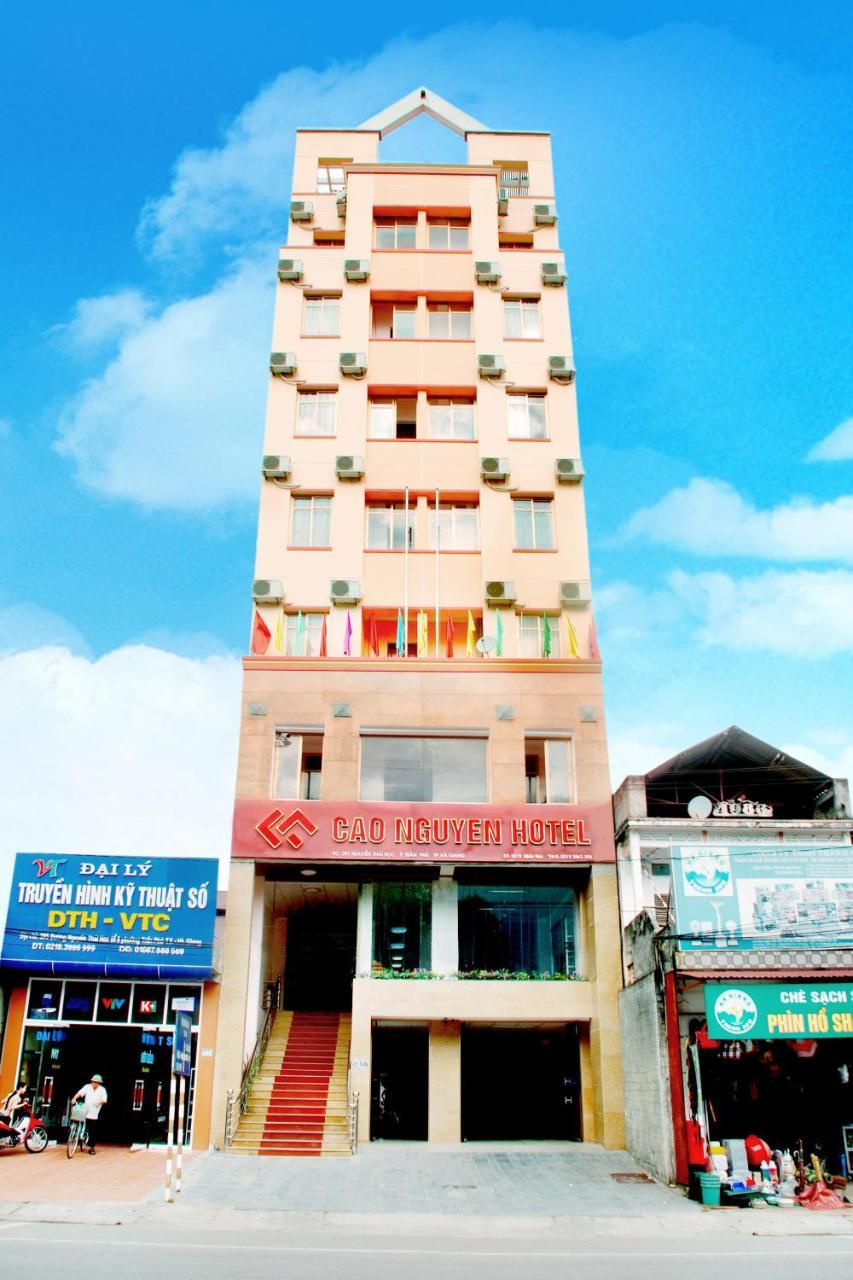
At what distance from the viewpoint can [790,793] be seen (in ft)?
96.2

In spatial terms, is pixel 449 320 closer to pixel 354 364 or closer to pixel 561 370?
pixel 354 364

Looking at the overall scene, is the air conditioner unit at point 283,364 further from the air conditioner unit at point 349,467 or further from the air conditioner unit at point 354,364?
the air conditioner unit at point 349,467

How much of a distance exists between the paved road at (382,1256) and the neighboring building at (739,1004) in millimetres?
4040

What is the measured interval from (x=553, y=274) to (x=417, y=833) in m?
21.7

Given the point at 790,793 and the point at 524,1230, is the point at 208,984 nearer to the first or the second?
the point at 524,1230

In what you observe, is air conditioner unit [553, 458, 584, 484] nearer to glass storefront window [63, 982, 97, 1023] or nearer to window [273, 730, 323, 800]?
window [273, 730, 323, 800]

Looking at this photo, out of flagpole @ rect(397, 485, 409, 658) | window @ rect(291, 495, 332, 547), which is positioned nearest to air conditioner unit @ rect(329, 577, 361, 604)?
flagpole @ rect(397, 485, 409, 658)

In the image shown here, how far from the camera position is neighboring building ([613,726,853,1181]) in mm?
18797

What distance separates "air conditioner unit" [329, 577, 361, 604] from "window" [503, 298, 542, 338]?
1158 centimetres

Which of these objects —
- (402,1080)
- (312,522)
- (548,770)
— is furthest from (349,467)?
(402,1080)

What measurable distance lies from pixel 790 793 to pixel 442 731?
10945 mm

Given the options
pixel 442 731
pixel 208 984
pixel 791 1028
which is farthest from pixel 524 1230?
pixel 442 731

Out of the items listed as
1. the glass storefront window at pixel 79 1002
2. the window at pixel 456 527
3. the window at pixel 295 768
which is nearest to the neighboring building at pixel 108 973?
the glass storefront window at pixel 79 1002

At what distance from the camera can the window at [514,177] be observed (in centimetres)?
3934
